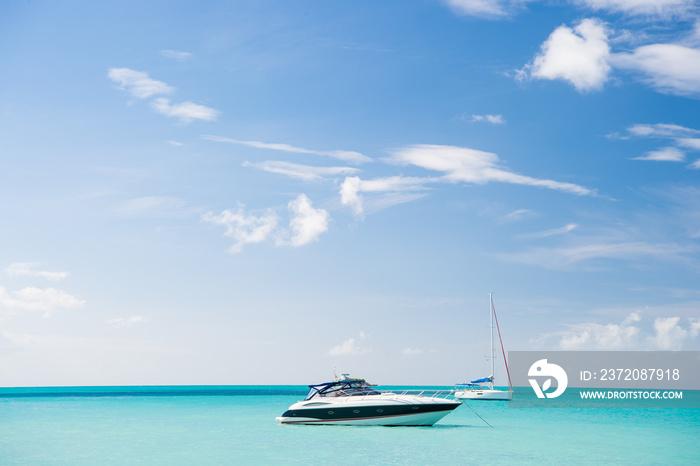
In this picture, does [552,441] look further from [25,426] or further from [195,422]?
[25,426]

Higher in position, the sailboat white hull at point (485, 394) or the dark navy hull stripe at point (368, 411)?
the dark navy hull stripe at point (368, 411)

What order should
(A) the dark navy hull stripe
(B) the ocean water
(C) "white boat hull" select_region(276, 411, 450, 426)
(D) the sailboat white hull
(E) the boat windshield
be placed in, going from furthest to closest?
(D) the sailboat white hull, (E) the boat windshield, (C) "white boat hull" select_region(276, 411, 450, 426), (A) the dark navy hull stripe, (B) the ocean water

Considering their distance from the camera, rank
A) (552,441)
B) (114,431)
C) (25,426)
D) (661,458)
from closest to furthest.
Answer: (661,458), (552,441), (114,431), (25,426)

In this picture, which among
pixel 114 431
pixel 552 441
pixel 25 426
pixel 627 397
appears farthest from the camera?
pixel 627 397

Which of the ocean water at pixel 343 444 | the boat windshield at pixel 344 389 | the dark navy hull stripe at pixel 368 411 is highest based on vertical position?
the boat windshield at pixel 344 389

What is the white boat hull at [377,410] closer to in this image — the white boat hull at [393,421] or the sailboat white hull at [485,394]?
the white boat hull at [393,421]

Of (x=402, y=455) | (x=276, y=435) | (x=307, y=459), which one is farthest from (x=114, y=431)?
(x=402, y=455)

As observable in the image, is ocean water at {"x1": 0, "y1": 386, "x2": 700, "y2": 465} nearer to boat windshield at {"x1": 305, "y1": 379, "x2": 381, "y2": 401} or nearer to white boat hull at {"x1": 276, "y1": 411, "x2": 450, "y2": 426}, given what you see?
white boat hull at {"x1": 276, "y1": 411, "x2": 450, "y2": 426}

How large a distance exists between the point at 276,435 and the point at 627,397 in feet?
404

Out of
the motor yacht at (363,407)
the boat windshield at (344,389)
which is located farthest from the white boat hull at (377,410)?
the boat windshield at (344,389)

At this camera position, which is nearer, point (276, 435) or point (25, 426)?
point (276, 435)

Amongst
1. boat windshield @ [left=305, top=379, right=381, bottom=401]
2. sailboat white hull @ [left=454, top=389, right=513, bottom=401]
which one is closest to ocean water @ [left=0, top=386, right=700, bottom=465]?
boat windshield @ [left=305, top=379, right=381, bottom=401]

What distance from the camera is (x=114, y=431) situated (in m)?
43.7

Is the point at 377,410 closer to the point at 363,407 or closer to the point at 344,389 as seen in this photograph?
the point at 363,407
